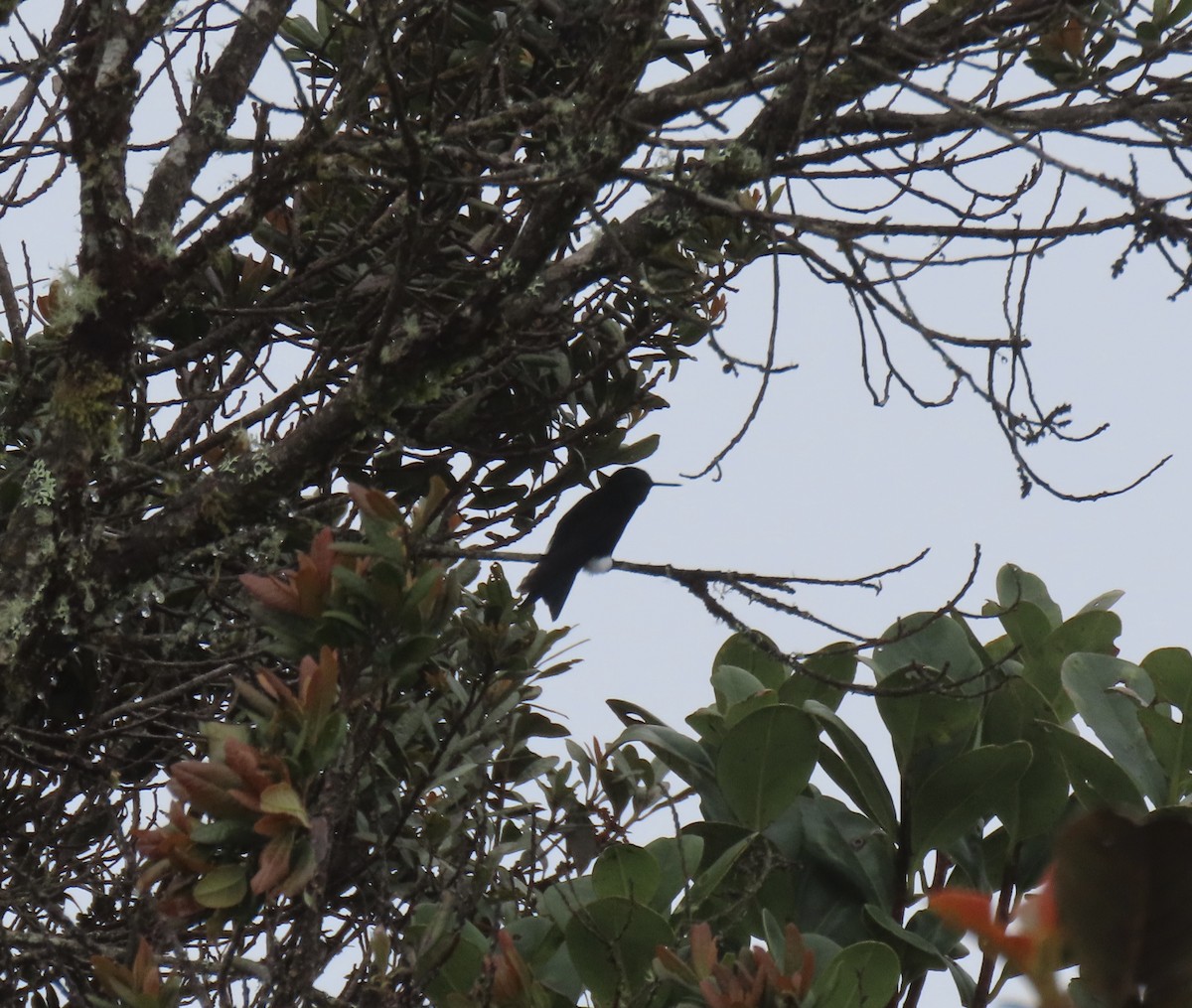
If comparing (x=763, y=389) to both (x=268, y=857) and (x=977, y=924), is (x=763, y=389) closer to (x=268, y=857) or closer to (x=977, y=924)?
(x=268, y=857)

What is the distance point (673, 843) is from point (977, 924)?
2.33m

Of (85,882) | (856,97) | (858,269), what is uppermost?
(856,97)

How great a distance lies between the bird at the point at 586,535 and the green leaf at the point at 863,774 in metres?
1.20

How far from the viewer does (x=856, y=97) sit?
115 inches

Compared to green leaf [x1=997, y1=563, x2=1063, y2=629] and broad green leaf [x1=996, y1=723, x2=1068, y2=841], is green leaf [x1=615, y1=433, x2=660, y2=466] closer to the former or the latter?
green leaf [x1=997, y1=563, x2=1063, y2=629]

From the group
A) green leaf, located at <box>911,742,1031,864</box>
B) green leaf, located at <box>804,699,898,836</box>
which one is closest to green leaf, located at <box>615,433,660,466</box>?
green leaf, located at <box>804,699,898,836</box>

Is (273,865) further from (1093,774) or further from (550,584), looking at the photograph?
(550,584)

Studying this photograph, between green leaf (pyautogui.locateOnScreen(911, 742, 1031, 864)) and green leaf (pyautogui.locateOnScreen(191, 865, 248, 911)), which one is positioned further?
green leaf (pyautogui.locateOnScreen(911, 742, 1031, 864))

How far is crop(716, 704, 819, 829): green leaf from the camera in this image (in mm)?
2896

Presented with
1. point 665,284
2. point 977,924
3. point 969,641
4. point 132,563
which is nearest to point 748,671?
point 969,641

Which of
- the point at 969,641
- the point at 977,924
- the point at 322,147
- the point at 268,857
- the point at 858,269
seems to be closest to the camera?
the point at 977,924

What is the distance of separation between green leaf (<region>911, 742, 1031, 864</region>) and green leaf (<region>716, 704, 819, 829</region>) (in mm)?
267

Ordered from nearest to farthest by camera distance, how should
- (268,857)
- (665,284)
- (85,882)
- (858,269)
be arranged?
1. (268,857)
2. (858,269)
3. (85,882)
4. (665,284)

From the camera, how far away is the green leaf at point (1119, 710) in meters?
2.96
